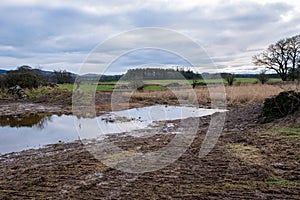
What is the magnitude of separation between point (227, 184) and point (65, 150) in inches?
159

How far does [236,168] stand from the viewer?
13.1ft

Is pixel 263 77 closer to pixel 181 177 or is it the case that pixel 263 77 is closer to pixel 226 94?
pixel 226 94

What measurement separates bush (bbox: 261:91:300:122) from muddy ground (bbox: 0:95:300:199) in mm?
2345

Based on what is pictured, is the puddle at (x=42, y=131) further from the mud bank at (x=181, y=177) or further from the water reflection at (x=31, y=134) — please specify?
the mud bank at (x=181, y=177)

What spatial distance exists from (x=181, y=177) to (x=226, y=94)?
55.0 ft

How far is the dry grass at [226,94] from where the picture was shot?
1718cm

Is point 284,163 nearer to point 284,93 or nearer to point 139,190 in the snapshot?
point 139,190

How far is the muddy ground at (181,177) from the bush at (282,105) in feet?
7.69

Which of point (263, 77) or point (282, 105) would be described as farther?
point (263, 77)

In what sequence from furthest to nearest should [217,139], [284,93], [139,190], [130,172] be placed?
[284,93] → [217,139] → [130,172] → [139,190]

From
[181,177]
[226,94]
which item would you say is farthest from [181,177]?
[226,94]

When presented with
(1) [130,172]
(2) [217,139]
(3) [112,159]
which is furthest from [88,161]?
(2) [217,139]

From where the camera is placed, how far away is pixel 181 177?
377 centimetres

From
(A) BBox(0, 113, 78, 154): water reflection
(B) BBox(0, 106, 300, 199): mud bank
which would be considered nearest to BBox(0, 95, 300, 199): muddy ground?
(B) BBox(0, 106, 300, 199): mud bank
